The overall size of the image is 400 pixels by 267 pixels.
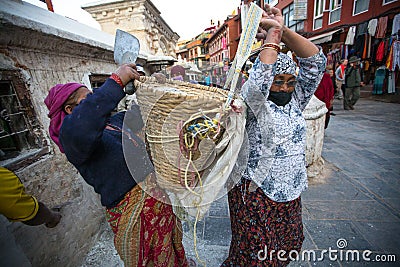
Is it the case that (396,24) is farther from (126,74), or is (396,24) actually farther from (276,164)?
(126,74)

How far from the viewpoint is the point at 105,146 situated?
3.47 feet

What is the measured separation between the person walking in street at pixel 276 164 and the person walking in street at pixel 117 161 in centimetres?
58

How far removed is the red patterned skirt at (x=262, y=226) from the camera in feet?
4.48

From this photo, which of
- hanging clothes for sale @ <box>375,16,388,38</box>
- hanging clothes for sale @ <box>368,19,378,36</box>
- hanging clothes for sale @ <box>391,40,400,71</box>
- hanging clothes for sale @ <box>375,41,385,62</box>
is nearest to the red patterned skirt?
hanging clothes for sale @ <box>391,40,400,71</box>

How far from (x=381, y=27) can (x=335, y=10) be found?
3941 millimetres

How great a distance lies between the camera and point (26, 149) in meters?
1.69

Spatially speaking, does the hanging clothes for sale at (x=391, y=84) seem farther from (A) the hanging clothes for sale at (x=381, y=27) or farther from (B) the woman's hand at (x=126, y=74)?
(B) the woman's hand at (x=126, y=74)

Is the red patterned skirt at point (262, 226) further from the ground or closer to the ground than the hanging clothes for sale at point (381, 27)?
closer to the ground

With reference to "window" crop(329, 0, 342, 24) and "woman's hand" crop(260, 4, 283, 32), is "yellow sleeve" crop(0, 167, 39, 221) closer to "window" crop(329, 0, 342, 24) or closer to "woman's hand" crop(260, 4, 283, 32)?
"woman's hand" crop(260, 4, 283, 32)

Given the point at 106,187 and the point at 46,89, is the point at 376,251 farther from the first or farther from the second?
the point at 46,89

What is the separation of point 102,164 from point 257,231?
45.2 inches

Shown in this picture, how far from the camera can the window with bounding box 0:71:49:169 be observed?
1.52m

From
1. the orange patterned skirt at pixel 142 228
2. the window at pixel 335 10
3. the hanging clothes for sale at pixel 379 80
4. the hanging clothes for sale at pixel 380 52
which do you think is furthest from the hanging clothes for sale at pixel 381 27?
the orange patterned skirt at pixel 142 228

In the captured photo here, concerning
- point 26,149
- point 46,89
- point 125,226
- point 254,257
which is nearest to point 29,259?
point 26,149
